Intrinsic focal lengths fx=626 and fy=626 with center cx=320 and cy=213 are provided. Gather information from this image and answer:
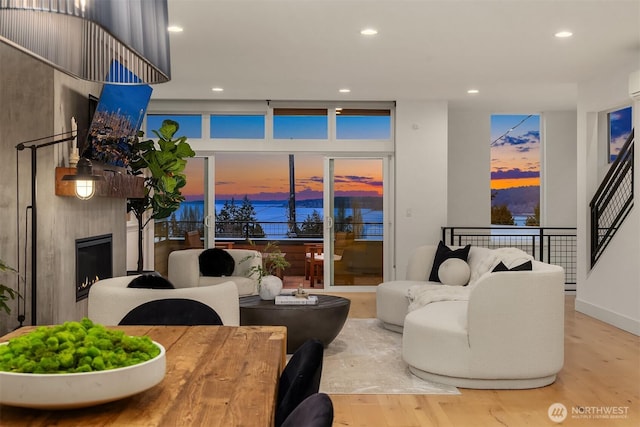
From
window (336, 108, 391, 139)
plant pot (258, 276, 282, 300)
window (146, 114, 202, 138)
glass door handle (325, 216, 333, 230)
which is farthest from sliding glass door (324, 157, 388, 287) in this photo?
plant pot (258, 276, 282, 300)

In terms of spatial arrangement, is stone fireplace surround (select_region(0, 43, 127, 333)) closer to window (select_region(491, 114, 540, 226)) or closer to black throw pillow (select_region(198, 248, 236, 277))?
black throw pillow (select_region(198, 248, 236, 277))

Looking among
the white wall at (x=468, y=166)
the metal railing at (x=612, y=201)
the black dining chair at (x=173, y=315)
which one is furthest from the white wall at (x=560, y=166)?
the black dining chair at (x=173, y=315)

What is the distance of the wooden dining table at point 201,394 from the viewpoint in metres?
1.37

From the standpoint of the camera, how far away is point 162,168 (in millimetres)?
6535

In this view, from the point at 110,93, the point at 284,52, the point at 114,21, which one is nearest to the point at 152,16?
the point at 114,21

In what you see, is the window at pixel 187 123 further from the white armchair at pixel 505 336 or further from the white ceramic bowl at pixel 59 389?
the white ceramic bowl at pixel 59 389

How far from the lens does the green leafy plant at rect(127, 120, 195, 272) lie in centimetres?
643

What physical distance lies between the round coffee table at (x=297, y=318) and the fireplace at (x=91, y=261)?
1369 mm

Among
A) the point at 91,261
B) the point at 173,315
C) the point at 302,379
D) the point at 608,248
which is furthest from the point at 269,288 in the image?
the point at 608,248

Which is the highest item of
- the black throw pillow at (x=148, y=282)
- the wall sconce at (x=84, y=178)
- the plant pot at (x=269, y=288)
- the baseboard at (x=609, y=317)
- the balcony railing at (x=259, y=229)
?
the wall sconce at (x=84, y=178)

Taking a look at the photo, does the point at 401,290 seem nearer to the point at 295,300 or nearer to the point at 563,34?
the point at 295,300

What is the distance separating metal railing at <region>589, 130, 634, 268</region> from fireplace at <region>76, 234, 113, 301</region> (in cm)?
500

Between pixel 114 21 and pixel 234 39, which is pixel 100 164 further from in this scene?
pixel 114 21

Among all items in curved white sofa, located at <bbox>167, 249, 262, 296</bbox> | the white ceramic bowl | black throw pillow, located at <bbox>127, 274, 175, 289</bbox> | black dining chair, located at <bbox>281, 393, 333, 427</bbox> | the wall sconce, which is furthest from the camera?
curved white sofa, located at <bbox>167, 249, 262, 296</bbox>
